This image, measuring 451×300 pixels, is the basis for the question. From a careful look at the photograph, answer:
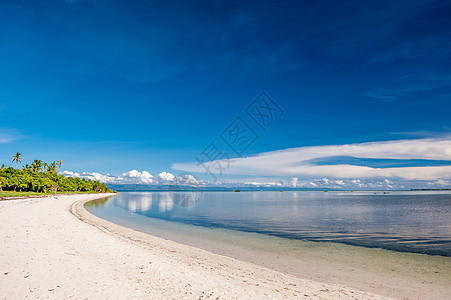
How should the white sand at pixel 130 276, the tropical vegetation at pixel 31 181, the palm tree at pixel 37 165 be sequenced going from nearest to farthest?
1. the white sand at pixel 130 276
2. the tropical vegetation at pixel 31 181
3. the palm tree at pixel 37 165

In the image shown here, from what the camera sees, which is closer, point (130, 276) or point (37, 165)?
point (130, 276)

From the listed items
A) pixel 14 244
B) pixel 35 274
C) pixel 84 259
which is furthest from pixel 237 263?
pixel 14 244

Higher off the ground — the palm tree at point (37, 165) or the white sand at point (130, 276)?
the palm tree at point (37, 165)

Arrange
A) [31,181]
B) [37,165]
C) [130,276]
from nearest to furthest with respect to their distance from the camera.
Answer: [130,276], [31,181], [37,165]

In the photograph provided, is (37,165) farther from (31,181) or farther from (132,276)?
(132,276)

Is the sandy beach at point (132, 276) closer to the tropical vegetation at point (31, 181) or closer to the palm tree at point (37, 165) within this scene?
the tropical vegetation at point (31, 181)

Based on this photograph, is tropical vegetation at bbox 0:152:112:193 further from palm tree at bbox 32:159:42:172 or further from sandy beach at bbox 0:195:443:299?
sandy beach at bbox 0:195:443:299

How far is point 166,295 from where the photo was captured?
347 inches

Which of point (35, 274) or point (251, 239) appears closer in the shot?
point (35, 274)

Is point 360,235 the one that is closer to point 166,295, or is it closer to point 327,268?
point 327,268

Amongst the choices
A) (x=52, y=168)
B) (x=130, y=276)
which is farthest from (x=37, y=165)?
(x=130, y=276)

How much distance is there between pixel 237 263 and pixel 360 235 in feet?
53.7

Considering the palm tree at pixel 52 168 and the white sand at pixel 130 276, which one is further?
the palm tree at pixel 52 168

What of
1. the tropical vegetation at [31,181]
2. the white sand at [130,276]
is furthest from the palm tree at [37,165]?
the white sand at [130,276]
